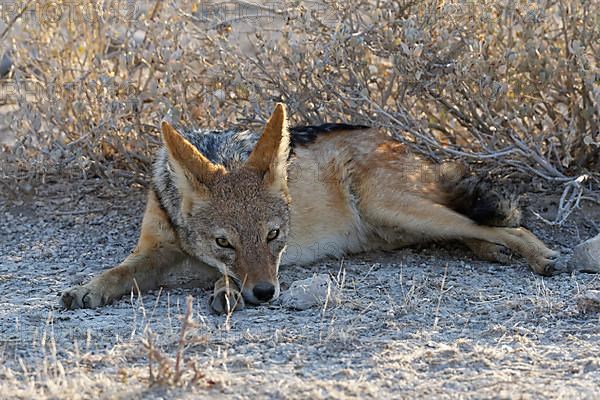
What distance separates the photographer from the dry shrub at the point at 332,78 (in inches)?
253

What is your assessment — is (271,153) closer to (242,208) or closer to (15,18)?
(242,208)

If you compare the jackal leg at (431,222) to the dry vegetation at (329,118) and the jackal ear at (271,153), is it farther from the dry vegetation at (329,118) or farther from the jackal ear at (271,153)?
the jackal ear at (271,153)

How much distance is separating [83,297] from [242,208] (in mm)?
985

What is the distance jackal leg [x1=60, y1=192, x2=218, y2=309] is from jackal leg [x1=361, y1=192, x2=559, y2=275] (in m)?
1.28

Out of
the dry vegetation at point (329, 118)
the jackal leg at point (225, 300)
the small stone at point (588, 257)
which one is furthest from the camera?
the small stone at point (588, 257)

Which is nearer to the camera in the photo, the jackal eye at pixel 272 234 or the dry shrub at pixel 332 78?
the jackal eye at pixel 272 234

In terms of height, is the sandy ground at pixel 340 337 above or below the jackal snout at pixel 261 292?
below

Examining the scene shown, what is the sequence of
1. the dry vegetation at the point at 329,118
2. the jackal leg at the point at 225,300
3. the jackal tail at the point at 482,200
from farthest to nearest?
the jackal tail at the point at 482,200 → the jackal leg at the point at 225,300 → the dry vegetation at the point at 329,118

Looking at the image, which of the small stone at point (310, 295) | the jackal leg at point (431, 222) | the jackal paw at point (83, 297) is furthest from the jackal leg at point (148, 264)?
the jackal leg at point (431, 222)

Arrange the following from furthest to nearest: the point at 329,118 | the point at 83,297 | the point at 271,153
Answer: the point at 329,118
the point at 271,153
the point at 83,297

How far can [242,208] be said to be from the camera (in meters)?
5.30

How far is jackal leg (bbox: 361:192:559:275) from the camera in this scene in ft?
20.2

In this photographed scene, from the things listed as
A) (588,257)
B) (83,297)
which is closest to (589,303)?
(588,257)

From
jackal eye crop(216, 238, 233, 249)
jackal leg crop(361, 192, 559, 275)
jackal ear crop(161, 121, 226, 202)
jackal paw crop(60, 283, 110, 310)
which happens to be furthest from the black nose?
jackal leg crop(361, 192, 559, 275)
